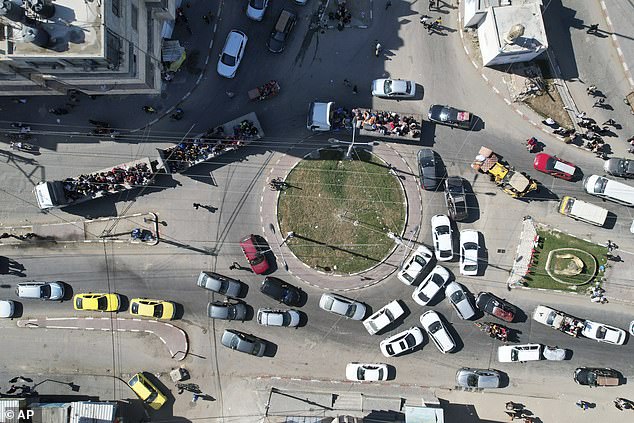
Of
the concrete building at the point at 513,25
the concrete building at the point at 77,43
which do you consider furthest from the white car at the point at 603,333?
the concrete building at the point at 77,43

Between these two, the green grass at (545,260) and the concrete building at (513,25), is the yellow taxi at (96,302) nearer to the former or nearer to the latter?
the green grass at (545,260)

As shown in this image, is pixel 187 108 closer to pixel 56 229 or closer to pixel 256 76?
pixel 256 76

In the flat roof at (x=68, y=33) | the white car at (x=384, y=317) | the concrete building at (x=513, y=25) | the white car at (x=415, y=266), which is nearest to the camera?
the flat roof at (x=68, y=33)

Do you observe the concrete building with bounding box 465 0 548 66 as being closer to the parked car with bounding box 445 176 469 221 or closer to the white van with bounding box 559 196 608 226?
the parked car with bounding box 445 176 469 221

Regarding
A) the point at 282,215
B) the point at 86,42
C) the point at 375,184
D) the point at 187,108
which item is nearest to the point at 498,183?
the point at 375,184

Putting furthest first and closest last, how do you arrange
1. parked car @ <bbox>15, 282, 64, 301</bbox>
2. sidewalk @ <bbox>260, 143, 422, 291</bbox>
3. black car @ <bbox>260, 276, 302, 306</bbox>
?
sidewalk @ <bbox>260, 143, 422, 291</bbox>
black car @ <bbox>260, 276, 302, 306</bbox>
parked car @ <bbox>15, 282, 64, 301</bbox>

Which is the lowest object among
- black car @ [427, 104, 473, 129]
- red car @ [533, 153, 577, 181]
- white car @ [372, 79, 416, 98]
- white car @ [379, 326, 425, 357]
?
white car @ [379, 326, 425, 357]

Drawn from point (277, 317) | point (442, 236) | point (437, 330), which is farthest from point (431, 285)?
point (277, 317)

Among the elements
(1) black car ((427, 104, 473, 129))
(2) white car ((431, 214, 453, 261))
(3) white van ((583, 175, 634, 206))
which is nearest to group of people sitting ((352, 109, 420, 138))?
(1) black car ((427, 104, 473, 129))
